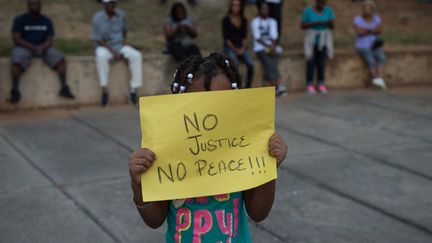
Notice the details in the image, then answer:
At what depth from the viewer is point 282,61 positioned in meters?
10.5

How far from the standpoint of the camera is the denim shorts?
10828 millimetres

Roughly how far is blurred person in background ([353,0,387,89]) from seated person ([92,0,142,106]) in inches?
144

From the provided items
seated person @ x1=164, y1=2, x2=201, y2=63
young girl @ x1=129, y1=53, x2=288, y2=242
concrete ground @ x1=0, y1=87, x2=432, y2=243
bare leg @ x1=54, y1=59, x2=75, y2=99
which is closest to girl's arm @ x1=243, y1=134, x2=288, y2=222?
young girl @ x1=129, y1=53, x2=288, y2=242

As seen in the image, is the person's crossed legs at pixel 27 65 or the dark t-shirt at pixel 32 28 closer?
the person's crossed legs at pixel 27 65

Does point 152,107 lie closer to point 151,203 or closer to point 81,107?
point 151,203

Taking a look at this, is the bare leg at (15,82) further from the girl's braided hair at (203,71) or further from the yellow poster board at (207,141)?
the yellow poster board at (207,141)

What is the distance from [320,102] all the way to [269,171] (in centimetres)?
738

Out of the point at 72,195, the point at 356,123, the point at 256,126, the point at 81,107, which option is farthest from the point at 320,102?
the point at 256,126

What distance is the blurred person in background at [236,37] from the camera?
9.77m

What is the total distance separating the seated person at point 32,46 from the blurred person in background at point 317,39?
365 cm

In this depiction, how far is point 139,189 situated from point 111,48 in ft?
22.8

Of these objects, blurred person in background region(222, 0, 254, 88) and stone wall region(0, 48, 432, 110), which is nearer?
stone wall region(0, 48, 432, 110)

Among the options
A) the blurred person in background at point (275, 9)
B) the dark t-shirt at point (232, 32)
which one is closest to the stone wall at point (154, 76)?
the dark t-shirt at point (232, 32)

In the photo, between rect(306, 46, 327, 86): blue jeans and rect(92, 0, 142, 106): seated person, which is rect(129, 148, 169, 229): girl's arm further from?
rect(306, 46, 327, 86): blue jeans
